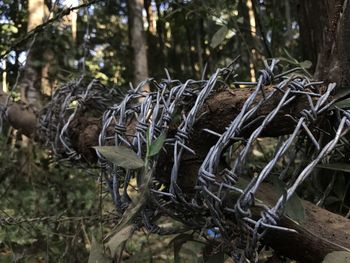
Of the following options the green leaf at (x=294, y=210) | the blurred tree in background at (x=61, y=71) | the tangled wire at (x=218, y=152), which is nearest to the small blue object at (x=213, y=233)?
the tangled wire at (x=218, y=152)

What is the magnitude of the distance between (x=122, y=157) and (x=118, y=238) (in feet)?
0.39

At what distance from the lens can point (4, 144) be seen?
88.7 inches

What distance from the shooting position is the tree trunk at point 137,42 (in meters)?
2.32

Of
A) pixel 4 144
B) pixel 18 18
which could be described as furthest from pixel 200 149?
pixel 18 18

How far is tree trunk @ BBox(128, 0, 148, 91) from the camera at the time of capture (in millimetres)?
2324

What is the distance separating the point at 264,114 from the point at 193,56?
3281mm

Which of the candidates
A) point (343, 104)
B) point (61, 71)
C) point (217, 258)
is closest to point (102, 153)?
point (217, 258)

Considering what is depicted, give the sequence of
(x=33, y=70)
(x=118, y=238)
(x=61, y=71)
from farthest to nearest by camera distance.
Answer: (x=61, y=71) → (x=33, y=70) → (x=118, y=238)

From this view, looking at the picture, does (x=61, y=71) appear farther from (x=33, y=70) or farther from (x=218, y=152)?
(x=218, y=152)

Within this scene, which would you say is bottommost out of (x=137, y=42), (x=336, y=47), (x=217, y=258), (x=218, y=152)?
(x=217, y=258)

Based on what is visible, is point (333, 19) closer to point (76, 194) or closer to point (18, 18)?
point (76, 194)

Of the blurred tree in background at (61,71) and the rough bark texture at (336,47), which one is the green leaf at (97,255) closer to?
the rough bark texture at (336,47)

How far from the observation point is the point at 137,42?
243 cm

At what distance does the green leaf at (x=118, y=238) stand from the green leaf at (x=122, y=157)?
0.27 ft
